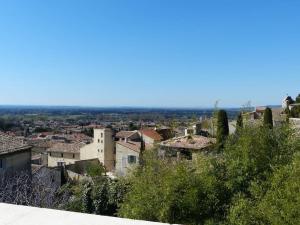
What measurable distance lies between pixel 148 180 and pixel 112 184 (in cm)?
702

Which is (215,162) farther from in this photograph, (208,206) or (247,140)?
(208,206)

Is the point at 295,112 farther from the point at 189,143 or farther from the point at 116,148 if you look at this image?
the point at 116,148

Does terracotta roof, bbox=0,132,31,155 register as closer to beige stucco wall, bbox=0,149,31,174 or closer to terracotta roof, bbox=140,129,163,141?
beige stucco wall, bbox=0,149,31,174

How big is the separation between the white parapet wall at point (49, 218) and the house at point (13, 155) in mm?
19967

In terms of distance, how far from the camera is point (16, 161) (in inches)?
895

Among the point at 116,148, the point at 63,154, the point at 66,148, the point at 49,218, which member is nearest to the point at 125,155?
the point at 116,148

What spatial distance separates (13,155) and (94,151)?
104 ft

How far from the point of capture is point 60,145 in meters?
59.1

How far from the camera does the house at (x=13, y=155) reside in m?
21.6

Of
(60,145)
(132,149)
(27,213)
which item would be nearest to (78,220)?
(27,213)

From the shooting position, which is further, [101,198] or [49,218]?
[101,198]

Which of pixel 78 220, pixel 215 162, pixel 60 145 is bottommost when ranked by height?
pixel 60 145

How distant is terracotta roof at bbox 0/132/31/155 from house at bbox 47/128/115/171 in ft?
84.3

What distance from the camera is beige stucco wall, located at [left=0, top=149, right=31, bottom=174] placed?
70.8ft
